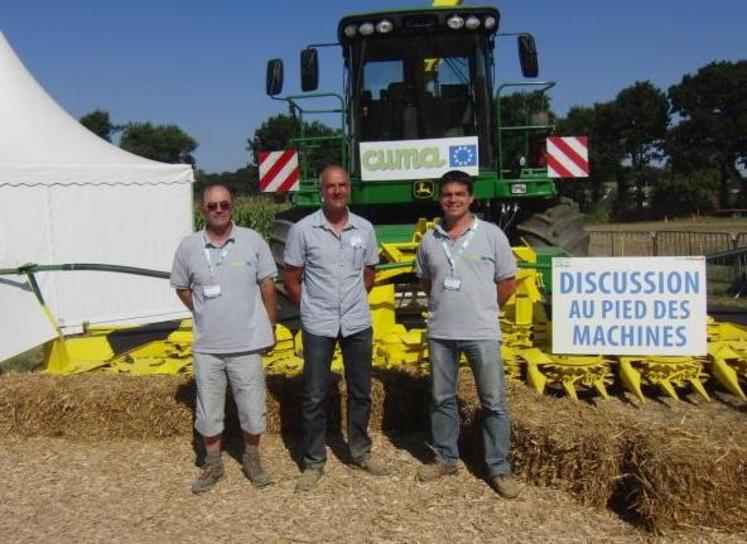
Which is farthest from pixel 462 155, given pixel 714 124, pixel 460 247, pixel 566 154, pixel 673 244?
pixel 714 124

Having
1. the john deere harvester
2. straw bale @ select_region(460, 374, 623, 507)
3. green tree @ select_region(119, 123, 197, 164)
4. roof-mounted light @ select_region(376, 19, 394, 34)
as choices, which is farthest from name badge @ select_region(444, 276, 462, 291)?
green tree @ select_region(119, 123, 197, 164)

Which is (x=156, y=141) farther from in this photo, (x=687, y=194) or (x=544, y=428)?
(x=544, y=428)

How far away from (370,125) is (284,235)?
56.8 inches

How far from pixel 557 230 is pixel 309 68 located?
3.06 m

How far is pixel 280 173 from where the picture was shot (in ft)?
28.6

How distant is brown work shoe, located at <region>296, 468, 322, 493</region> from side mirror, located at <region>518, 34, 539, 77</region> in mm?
5023

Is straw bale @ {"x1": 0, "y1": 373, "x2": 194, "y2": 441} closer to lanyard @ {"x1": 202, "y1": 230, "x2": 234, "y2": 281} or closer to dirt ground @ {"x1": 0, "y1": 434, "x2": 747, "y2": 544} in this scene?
dirt ground @ {"x1": 0, "y1": 434, "x2": 747, "y2": 544}

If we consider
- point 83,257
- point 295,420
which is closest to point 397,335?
point 295,420

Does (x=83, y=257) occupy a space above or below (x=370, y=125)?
below

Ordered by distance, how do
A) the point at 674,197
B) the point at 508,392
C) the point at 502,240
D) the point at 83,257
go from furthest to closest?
the point at 674,197, the point at 83,257, the point at 508,392, the point at 502,240

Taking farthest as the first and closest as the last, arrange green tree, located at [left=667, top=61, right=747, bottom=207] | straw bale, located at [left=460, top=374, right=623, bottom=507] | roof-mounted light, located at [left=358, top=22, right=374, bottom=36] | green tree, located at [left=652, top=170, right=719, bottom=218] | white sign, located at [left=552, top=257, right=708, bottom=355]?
1. green tree, located at [left=667, top=61, right=747, bottom=207]
2. green tree, located at [left=652, top=170, right=719, bottom=218]
3. roof-mounted light, located at [left=358, top=22, right=374, bottom=36]
4. white sign, located at [left=552, top=257, right=708, bottom=355]
5. straw bale, located at [left=460, top=374, right=623, bottom=507]

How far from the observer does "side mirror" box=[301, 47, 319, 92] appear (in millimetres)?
8281

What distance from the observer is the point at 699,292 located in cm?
514

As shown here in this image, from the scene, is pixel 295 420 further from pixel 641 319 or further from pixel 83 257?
pixel 83 257
